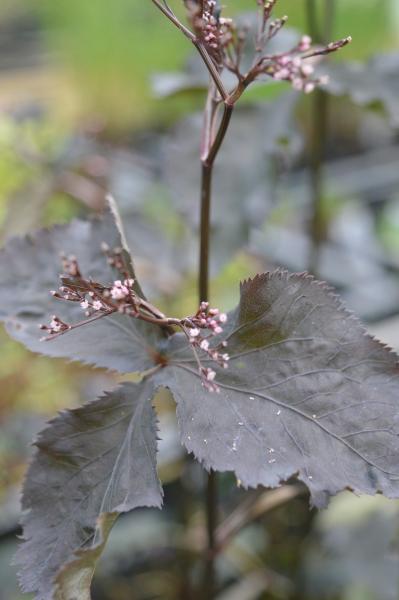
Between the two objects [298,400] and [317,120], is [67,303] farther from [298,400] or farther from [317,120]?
[317,120]

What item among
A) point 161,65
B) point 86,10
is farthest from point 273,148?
point 86,10

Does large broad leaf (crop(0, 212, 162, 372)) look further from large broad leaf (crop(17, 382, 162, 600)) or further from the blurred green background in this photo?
the blurred green background

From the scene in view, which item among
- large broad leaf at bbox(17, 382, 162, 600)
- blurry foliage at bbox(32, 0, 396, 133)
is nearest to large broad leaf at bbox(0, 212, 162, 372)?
large broad leaf at bbox(17, 382, 162, 600)

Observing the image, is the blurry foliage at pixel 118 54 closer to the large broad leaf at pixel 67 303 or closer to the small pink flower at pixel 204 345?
the large broad leaf at pixel 67 303

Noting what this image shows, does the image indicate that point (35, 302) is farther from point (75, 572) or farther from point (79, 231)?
point (75, 572)

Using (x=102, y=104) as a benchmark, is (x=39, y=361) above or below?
below

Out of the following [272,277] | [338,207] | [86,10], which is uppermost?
[86,10]

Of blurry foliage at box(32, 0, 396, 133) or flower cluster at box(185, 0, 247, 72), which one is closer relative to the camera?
flower cluster at box(185, 0, 247, 72)

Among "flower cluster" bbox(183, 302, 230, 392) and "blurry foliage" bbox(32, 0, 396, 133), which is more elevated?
"blurry foliage" bbox(32, 0, 396, 133)
